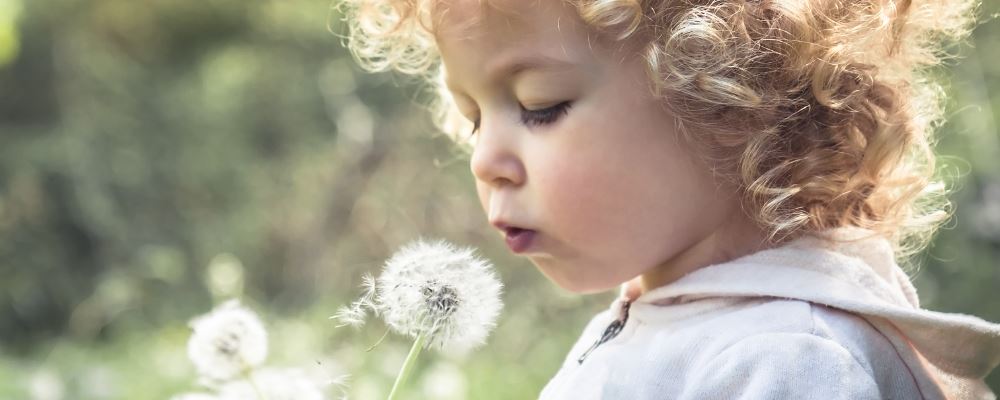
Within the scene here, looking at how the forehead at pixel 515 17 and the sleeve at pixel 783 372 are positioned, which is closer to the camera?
the sleeve at pixel 783 372

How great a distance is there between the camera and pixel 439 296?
97cm

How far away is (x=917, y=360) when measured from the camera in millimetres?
1020

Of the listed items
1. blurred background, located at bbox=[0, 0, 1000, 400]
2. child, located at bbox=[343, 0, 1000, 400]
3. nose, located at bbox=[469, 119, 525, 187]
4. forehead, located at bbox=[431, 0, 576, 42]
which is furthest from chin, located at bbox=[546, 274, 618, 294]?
blurred background, located at bbox=[0, 0, 1000, 400]

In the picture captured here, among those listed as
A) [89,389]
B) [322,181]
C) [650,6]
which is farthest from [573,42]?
[322,181]

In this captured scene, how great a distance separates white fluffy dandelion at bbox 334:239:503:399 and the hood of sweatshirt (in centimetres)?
18

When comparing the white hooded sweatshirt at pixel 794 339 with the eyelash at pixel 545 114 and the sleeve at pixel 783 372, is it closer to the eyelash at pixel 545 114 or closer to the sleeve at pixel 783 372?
the sleeve at pixel 783 372

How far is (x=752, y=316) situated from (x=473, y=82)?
331 millimetres

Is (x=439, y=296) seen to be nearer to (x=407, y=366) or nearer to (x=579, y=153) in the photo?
(x=407, y=366)

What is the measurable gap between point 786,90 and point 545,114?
0.22m

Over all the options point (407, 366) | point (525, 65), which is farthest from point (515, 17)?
point (407, 366)

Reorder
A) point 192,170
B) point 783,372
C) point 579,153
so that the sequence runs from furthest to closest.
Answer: point 192,170
point 579,153
point 783,372

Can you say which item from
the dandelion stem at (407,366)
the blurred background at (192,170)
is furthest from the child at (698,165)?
the blurred background at (192,170)

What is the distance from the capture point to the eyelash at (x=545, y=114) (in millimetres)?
1027

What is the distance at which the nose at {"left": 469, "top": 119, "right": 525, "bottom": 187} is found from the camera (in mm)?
1043
